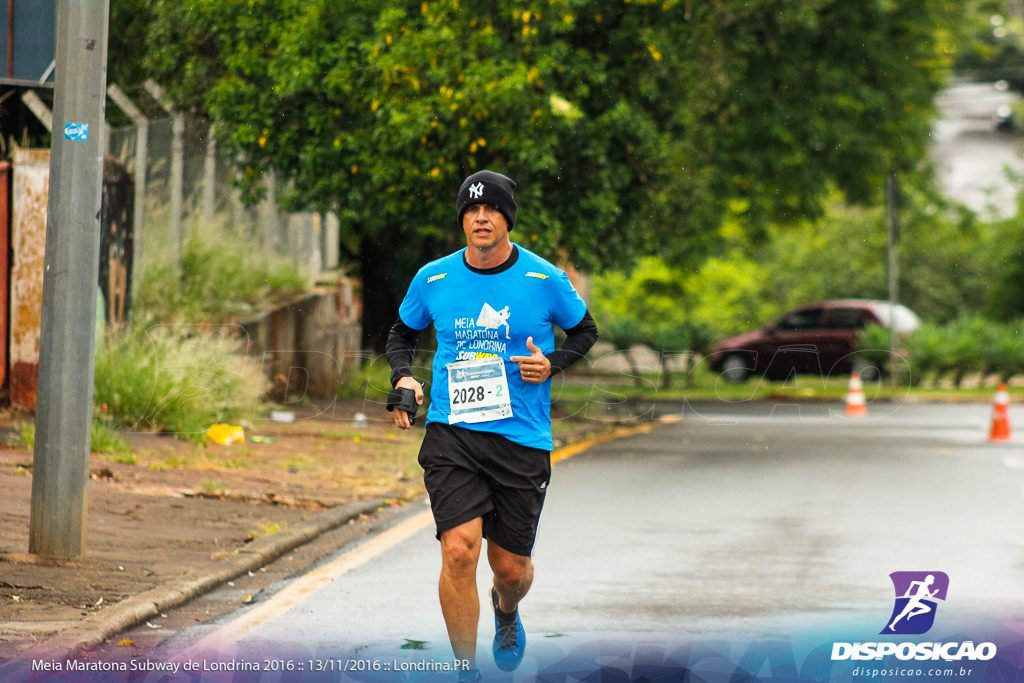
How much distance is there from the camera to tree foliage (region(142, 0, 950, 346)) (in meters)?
11.9

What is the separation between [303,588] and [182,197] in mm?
7461

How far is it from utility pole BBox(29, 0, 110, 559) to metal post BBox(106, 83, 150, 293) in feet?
16.8

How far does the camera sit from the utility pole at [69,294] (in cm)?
698

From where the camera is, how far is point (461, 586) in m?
4.94

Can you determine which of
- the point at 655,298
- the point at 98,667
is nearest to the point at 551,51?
the point at 98,667

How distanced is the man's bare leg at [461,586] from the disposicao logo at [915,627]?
5.20 ft

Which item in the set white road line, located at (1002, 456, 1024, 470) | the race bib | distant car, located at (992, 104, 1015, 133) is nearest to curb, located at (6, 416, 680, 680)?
the race bib

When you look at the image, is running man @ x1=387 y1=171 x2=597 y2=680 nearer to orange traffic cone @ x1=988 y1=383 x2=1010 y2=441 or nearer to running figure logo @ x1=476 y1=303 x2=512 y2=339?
running figure logo @ x1=476 y1=303 x2=512 y2=339

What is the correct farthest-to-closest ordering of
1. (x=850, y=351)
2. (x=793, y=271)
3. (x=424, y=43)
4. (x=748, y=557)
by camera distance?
(x=793, y=271)
(x=850, y=351)
(x=424, y=43)
(x=748, y=557)

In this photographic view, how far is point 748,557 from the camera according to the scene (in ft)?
26.5

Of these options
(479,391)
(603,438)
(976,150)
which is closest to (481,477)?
(479,391)

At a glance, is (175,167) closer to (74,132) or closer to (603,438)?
(603,438)

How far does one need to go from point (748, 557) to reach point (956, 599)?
149 cm

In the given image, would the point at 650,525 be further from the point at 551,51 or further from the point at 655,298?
the point at 655,298
